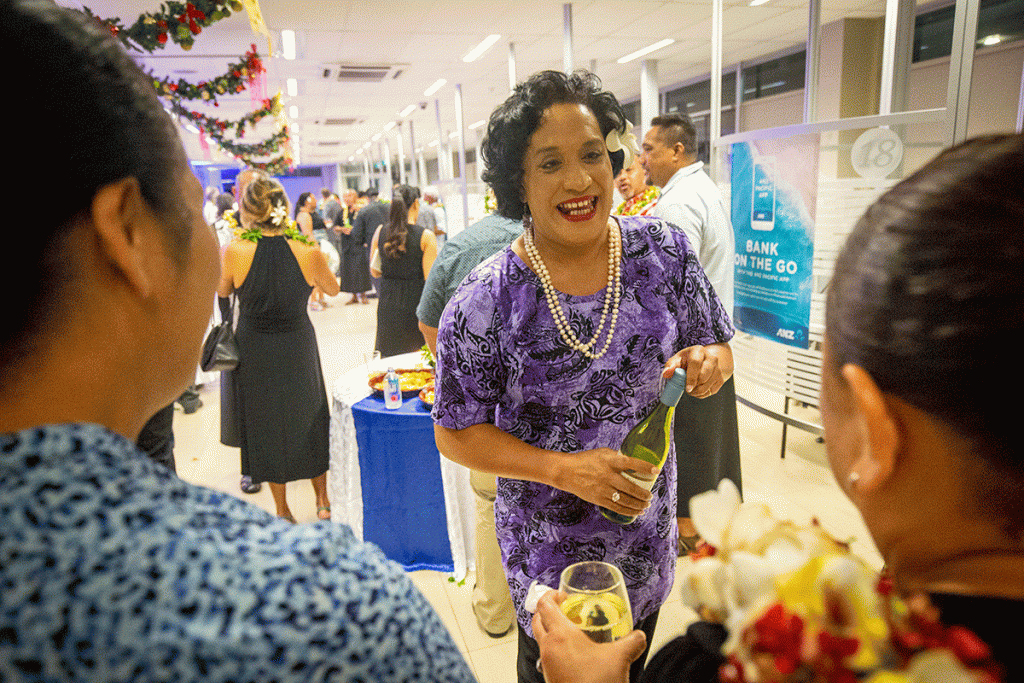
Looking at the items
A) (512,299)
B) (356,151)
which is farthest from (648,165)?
(356,151)

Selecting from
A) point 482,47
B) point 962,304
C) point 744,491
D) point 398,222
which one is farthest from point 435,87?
point 962,304

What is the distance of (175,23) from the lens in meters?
3.71

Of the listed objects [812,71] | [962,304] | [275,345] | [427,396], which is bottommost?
[427,396]

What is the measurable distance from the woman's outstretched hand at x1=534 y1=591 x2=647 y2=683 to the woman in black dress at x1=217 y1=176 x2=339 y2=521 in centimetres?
267

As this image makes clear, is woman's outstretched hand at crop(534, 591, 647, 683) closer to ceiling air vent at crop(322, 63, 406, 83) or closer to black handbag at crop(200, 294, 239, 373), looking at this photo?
black handbag at crop(200, 294, 239, 373)

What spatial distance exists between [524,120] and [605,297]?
461 mm

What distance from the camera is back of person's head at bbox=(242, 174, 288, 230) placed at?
3221 mm

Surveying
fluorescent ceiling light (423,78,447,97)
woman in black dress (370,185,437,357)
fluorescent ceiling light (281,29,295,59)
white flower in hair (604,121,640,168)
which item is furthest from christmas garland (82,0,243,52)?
fluorescent ceiling light (423,78,447,97)

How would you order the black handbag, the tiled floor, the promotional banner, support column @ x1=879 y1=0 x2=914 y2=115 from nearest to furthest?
the tiled floor
the black handbag
support column @ x1=879 y1=0 x2=914 y2=115
the promotional banner

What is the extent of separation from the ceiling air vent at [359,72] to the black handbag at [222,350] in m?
6.72

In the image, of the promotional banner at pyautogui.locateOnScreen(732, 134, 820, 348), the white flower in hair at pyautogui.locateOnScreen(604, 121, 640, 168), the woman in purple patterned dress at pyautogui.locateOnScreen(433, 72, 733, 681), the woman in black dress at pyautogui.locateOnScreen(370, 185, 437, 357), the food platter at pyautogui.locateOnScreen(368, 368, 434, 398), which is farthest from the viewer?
the woman in black dress at pyautogui.locateOnScreen(370, 185, 437, 357)

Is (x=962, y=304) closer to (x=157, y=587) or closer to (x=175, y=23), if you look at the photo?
(x=157, y=587)

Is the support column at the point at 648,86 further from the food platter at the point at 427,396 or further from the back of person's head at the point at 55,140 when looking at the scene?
the back of person's head at the point at 55,140

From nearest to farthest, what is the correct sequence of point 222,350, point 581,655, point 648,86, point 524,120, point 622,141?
1. point 581,655
2. point 524,120
3. point 622,141
4. point 222,350
5. point 648,86
